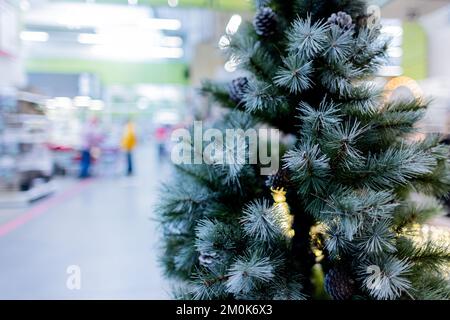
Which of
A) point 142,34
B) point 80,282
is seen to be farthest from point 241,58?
point 142,34

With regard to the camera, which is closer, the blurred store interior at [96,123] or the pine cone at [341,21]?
the pine cone at [341,21]

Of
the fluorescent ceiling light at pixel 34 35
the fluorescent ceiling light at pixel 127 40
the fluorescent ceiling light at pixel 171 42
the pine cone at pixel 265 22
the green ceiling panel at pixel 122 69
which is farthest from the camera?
the green ceiling panel at pixel 122 69

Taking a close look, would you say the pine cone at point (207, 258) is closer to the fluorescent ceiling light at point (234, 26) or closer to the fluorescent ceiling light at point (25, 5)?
the fluorescent ceiling light at point (234, 26)

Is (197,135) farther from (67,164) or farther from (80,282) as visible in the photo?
(67,164)

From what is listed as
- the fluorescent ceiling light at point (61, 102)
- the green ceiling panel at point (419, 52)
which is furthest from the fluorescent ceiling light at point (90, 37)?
the green ceiling panel at point (419, 52)

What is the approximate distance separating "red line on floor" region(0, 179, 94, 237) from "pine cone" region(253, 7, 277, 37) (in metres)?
2.99

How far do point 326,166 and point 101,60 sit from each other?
12023 millimetres

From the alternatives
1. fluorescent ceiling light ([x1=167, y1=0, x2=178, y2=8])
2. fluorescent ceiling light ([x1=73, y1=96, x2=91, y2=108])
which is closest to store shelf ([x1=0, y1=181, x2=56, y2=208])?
fluorescent ceiling light ([x1=73, y1=96, x2=91, y2=108])

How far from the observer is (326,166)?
2.07 ft

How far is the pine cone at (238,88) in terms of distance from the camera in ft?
2.66

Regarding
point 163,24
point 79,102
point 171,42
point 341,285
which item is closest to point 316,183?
point 341,285

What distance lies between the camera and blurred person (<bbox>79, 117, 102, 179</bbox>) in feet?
21.1

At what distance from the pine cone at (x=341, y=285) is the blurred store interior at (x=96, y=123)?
14.6 inches

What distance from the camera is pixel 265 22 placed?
2.54 feet
